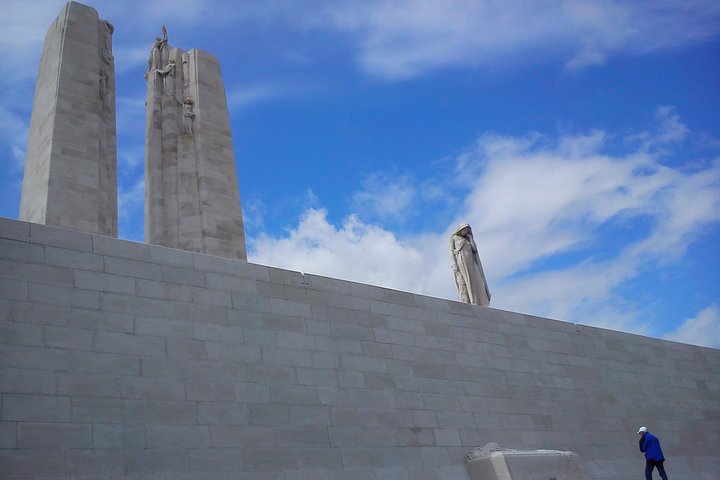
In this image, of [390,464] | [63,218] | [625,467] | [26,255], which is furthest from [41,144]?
[625,467]

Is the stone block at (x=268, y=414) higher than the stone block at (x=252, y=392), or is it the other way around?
the stone block at (x=252, y=392)

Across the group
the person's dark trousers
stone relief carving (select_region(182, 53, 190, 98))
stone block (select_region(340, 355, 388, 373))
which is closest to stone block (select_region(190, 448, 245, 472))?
stone block (select_region(340, 355, 388, 373))

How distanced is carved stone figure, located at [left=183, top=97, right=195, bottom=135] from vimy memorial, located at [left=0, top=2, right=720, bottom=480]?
0.08 metres

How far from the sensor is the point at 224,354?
1027 centimetres

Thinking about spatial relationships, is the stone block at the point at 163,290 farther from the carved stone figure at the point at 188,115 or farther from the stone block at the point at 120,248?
the carved stone figure at the point at 188,115

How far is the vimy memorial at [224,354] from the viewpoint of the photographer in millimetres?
8852

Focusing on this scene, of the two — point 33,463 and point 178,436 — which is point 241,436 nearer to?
point 178,436

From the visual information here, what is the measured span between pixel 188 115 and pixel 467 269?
26.7 feet

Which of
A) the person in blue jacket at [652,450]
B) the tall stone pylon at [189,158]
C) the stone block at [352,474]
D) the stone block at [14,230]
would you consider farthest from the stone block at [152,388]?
the person in blue jacket at [652,450]

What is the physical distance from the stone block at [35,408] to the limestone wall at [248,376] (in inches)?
0.6

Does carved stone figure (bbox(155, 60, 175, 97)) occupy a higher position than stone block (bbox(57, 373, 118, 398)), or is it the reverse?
carved stone figure (bbox(155, 60, 175, 97))

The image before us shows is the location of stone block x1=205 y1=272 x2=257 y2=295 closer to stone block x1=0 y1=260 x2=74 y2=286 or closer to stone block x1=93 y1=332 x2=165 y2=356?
stone block x1=93 y1=332 x2=165 y2=356

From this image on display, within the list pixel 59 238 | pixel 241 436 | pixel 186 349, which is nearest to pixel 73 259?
pixel 59 238

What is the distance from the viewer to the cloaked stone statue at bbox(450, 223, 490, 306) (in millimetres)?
16156
